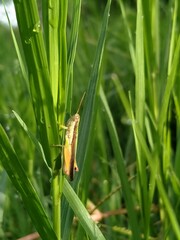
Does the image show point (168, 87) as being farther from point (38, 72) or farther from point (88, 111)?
point (38, 72)

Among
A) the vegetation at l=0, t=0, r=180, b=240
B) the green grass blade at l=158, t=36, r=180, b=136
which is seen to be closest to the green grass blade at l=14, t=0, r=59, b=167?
the vegetation at l=0, t=0, r=180, b=240

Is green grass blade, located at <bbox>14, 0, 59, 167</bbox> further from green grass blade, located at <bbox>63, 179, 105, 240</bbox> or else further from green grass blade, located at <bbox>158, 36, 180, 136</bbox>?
green grass blade, located at <bbox>158, 36, 180, 136</bbox>

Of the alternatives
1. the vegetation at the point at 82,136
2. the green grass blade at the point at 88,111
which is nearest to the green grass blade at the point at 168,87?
the vegetation at the point at 82,136

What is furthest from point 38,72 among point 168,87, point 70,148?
point 168,87

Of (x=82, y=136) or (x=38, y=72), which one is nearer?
(x=38, y=72)

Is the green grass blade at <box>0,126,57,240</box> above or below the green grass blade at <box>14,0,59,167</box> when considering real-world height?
below

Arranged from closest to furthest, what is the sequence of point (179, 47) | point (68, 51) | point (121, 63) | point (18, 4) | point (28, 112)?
point (18, 4) < point (68, 51) < point (179, 47) < point (28, 112) < point (121, 63)

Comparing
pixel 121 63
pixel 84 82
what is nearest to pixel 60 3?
pixel 84 82

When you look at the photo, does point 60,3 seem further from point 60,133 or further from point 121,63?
point 121,63
